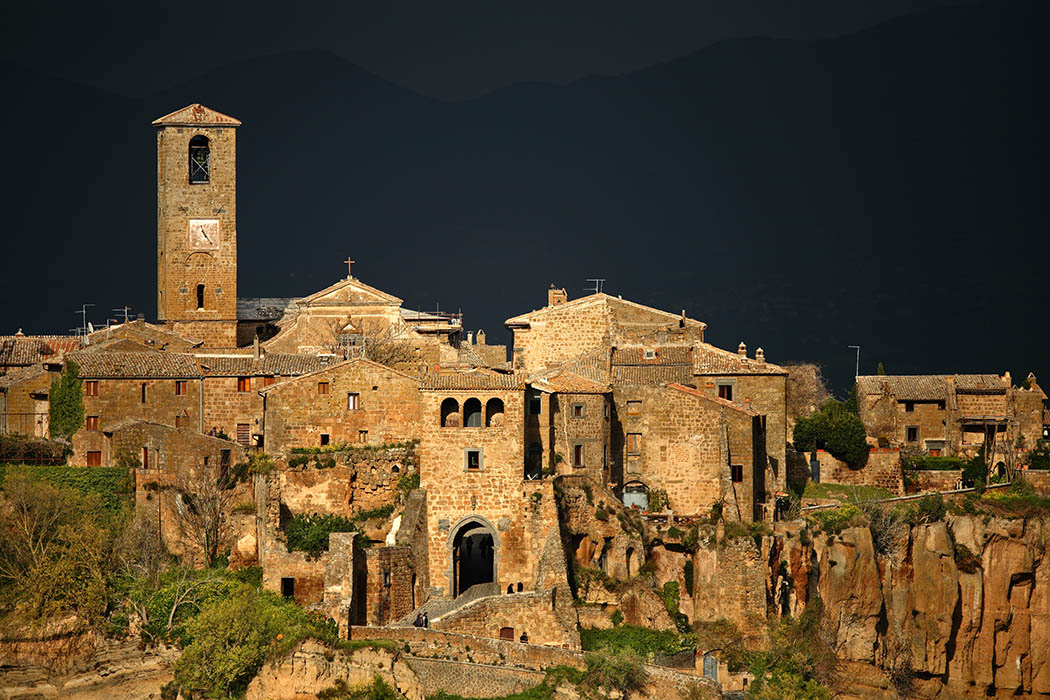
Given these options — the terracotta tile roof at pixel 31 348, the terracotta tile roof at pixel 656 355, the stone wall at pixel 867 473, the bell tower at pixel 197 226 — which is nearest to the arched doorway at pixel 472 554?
the terracotta tile roof at pixel 656 355

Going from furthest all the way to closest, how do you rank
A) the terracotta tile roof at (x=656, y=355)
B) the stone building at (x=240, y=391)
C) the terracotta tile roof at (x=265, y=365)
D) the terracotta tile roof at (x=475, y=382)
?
the terracotta tile roof at (x=656, y=355)
the terracotta tile roof at (x=265, y=365)
the stone building at (x=240, y=391)
the terracotta tile roof at (x=475, y=382)

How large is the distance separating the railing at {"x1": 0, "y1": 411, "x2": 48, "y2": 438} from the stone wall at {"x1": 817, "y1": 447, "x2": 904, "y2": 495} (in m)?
30.3

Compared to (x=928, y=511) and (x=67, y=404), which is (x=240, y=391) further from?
(x=928, y=511)

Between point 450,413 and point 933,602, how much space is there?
2275 centimetres

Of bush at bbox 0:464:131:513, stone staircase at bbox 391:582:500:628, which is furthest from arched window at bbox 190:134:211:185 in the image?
stone staircase at bbox 391:582:500:628

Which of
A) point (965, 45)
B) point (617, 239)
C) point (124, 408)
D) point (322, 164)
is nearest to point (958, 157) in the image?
point (965, 45)

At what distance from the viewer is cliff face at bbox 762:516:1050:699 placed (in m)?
60.0

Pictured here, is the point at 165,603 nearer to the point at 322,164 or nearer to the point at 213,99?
the point at 213,99

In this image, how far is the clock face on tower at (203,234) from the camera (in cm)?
7438

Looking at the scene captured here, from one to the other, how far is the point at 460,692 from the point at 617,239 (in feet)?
451

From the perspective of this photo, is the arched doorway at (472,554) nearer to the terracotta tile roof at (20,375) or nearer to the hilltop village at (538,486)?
the hilltop village at (538,486)

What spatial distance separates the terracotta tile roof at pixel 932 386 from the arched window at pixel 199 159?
30651 millimetres

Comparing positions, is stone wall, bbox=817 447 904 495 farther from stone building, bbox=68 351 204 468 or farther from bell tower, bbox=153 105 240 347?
bell tower, bbox=153 105 240 347

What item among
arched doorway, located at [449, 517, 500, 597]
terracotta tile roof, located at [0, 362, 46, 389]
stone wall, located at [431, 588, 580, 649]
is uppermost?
terracotta tile roof, located at [0, 362, 46, 389]
